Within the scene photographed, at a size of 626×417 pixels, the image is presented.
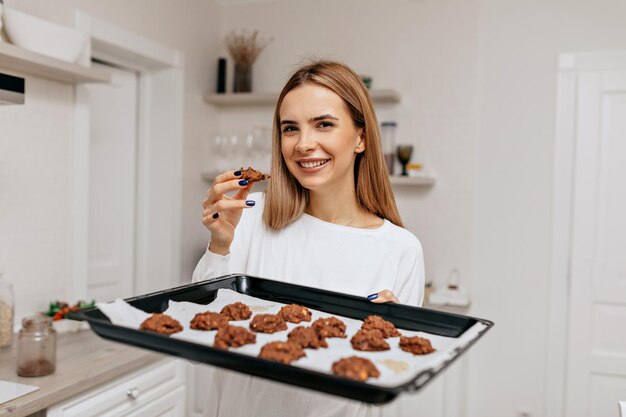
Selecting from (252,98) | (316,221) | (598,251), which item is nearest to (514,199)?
(598,251)

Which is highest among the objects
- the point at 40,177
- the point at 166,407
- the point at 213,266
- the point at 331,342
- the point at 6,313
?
the point at 40,177

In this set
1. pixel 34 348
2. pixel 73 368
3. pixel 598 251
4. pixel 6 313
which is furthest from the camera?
pixel 598 251

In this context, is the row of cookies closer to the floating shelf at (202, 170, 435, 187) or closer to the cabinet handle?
the cabinet handle

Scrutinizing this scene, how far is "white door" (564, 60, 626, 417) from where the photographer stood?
10.0 feet

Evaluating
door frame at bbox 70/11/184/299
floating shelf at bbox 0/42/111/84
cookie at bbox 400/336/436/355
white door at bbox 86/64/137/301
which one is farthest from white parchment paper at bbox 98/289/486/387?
door frame at bbox 70/11/184/299

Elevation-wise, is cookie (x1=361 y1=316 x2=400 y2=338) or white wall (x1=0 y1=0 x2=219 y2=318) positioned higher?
white wall (x1=0 y1=0 x2=219 y2=318)

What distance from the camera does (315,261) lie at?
1556 mm

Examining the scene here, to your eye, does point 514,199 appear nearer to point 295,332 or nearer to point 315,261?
point 315,261

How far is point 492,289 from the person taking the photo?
3270 mm

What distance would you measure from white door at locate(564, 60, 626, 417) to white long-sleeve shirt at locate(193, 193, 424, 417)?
1.91 meters

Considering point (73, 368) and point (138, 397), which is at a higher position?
point (73, 368)

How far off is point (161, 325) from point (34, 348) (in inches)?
40.5

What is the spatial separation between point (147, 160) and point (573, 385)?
8.56ft

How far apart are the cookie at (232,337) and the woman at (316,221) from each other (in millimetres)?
304
